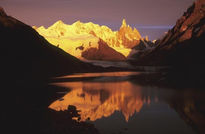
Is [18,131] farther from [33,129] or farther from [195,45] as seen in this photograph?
[195,45]

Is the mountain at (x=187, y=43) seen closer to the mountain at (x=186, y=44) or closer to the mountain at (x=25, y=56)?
the mountain at (x=186, y=44)

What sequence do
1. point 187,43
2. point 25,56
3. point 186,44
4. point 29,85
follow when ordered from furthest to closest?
point 186,44 → point 187,43 → point 25,56 → point 29,85

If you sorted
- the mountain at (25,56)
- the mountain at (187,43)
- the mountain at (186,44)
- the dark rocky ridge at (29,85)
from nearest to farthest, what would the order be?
the dark rocky ridge at (29,85)
the mountain at (25,56)
the mountain at (186,44)
the mountain at (187,43)

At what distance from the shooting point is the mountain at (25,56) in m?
78.9

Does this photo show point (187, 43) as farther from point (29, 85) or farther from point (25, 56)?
point (29, 85)

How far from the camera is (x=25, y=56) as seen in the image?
93.8 meters

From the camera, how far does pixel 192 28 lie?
16462 centimetres

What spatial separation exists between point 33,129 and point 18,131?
112 centimetres

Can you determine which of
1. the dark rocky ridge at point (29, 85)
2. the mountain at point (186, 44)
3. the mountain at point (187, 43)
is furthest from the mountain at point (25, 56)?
the mountain at point (187, 43)

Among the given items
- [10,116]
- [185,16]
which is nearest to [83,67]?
[185,16]

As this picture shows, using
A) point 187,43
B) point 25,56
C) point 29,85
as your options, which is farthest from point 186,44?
point 29,85

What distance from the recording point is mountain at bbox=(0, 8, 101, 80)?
78.9 metres

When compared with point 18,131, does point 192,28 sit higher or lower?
higher

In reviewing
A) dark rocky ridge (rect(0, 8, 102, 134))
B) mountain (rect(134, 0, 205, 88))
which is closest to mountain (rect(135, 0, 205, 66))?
mountain (rect(134, 0, 205, 88))
